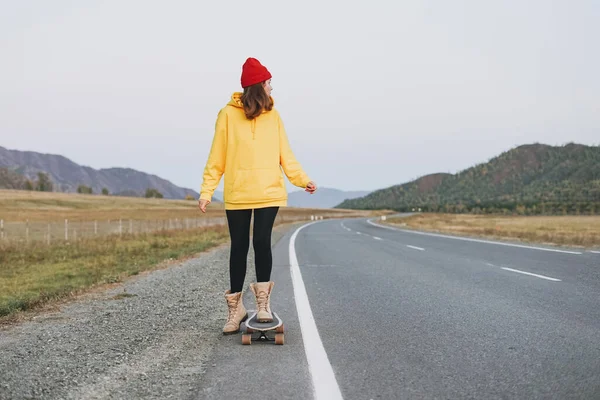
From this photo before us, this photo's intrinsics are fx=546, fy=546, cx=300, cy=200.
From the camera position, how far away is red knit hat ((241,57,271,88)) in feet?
14.2

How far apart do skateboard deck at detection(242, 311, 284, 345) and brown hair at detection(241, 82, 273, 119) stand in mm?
1653

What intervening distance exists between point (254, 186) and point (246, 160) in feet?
0.74

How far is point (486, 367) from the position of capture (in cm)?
347

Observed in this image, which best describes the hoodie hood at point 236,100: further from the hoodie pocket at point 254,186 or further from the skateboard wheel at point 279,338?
the skateboard wheel at point 279,338

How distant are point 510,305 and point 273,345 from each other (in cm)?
295

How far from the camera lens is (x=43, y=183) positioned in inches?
6432

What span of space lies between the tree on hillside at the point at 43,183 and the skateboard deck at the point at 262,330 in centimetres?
17379

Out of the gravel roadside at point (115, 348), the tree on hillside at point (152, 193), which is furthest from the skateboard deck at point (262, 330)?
the tree on hillside at point (152, 193)

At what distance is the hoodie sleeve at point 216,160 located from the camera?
4477mm

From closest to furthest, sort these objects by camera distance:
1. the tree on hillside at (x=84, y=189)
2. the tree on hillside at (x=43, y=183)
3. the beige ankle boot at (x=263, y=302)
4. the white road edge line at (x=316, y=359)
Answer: the white road edge line at (x=316, y=359) → the beige ankle boot at (x=263, y=302) → the tree on hillside at (x=84, y=189) → the tree on hillside at (x=43, y=183)

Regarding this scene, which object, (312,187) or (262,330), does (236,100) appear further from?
(262,330)

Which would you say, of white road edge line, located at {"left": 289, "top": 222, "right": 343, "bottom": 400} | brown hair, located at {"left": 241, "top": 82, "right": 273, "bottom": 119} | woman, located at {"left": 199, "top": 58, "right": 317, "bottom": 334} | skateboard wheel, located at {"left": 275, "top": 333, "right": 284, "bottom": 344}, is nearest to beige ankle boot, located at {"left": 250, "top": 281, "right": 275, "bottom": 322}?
woman, located at {"left": 199, "top": 58, "right": 317, "bottom": 334}

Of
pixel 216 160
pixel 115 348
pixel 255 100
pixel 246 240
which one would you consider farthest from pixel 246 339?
pixel 255 100

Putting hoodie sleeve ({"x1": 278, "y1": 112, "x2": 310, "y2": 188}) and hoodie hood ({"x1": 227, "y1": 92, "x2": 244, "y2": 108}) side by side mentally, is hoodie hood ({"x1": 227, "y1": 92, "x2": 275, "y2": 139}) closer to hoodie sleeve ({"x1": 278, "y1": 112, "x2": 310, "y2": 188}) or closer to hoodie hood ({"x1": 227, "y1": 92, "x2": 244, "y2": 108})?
hoodie hood ({"x1": 227, "y1": 92, "x2": 244, "y2": 108})
